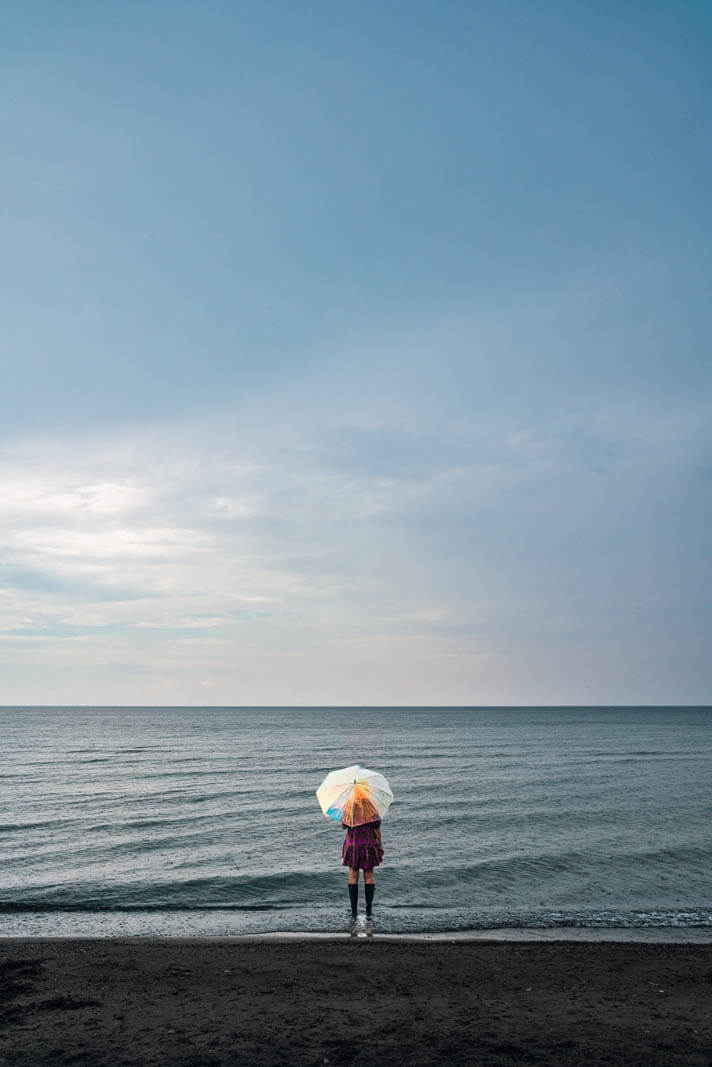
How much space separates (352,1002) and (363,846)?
460 cm

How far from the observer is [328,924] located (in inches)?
595

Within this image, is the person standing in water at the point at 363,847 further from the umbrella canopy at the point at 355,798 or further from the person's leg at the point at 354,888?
the umbrella canopy at the point at 355,798

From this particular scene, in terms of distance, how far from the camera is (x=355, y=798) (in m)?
14.3

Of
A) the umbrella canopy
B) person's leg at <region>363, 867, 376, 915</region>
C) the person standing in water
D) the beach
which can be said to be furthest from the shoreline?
the umbrella canopy

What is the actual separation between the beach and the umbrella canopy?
2.03 meters

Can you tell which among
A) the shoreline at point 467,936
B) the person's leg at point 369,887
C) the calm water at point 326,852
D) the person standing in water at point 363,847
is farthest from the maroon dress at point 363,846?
the calm water at point 326,852

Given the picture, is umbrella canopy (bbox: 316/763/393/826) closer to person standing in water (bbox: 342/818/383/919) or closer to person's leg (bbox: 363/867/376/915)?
person standing in water (bbox: 342/818/383/919)

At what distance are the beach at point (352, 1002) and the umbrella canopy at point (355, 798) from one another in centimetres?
203

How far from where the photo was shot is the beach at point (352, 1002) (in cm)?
815

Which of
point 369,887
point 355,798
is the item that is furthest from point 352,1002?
point 369,887

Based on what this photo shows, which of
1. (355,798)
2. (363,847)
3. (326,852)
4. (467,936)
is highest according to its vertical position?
(355,798)

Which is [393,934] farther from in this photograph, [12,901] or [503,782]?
[503,782]

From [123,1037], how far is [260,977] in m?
2.75

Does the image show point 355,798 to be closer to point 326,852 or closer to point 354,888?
point 354,888
